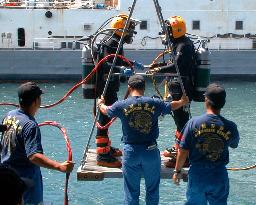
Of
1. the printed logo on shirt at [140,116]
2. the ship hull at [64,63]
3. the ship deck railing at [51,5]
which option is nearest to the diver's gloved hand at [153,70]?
the printed logo on shirt at [140,116]

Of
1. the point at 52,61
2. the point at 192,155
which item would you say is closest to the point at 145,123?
the point at 192,155

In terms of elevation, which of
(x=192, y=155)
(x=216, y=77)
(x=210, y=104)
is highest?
(x=210, y=104)

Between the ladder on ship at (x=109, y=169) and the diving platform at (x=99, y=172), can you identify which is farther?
the diving platform at (x=99, y=172)

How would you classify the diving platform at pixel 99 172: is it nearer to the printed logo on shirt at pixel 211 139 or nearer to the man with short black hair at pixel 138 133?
the man with short black hair at pixel 138 133

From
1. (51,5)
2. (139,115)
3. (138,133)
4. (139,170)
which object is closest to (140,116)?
(139,115)

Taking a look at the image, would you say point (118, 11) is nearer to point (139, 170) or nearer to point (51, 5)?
point (51, 5)

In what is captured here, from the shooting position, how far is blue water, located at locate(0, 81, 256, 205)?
387 inches

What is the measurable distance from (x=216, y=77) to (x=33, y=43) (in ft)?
31.2

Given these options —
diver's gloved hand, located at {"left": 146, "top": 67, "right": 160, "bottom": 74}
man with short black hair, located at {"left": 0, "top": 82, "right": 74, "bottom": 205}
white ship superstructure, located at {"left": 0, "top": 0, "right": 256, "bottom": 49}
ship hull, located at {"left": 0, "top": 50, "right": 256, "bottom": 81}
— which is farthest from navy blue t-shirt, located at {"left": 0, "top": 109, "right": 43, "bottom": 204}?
white ship superstructure, located at {"left": 0, "top": 0, "right": 256, "bottom": 49}

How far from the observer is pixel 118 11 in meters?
32.9

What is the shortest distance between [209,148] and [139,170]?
97 centimetres

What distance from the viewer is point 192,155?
17.9ft

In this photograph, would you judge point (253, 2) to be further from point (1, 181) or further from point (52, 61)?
point (1, 181)

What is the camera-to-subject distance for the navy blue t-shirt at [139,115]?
589 centimetres
